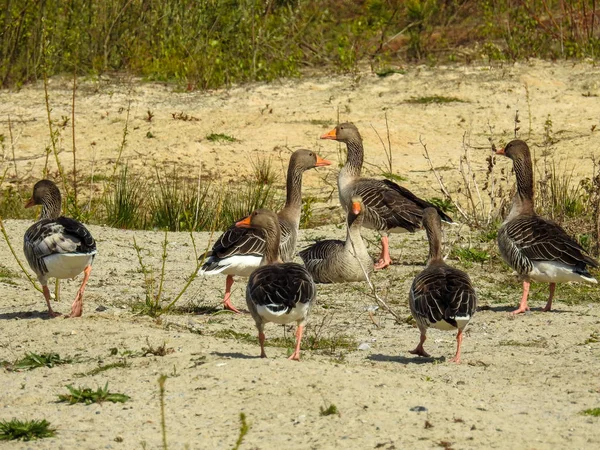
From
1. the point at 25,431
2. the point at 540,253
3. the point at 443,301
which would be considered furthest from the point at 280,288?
the point at 540,253

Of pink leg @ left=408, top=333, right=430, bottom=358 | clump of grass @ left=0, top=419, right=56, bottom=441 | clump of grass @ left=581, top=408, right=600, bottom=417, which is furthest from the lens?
pink leg @ left=408, top=333, right=430, bottom=358

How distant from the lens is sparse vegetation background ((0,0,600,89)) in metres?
21.1

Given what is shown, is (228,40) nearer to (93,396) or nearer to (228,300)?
(228,300)

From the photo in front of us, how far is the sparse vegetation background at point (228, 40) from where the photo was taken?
21109mm

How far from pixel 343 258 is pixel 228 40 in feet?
36.4

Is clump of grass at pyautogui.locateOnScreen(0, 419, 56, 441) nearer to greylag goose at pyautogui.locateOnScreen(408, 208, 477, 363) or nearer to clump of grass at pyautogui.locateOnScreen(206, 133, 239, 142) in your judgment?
greylag goose at pyautogui.locateOnScreen(408, 208, 477, 363)

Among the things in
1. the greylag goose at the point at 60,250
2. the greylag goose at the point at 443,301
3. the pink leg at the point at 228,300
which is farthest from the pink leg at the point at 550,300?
the greylag goose at the point at 60,250

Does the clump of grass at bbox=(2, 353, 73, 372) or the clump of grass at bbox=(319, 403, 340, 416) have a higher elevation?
the clump of grass at bbox=(2, 353, 73, 372)

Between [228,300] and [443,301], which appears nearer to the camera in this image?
[443,301]

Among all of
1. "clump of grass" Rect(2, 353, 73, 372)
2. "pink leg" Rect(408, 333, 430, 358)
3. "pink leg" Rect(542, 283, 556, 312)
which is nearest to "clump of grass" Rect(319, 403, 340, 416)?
"pink leg" Rect(408, 333, 430, 358)

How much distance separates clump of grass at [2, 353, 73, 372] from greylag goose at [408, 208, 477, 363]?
2.54m

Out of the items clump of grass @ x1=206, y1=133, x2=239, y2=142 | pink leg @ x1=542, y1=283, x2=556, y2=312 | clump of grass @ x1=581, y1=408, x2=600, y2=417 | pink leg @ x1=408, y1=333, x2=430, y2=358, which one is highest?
clump of grass @ x1=206, y1=133, x2=239, y2=142

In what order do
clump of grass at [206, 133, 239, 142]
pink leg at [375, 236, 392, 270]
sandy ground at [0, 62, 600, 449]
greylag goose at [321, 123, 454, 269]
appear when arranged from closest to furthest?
sandy ground at [0, 62, 600, 449] → pink leg at [375, 236, 392, 270] → greylag goose at [321, 123, 454, 269] → clump of grass at [206, 133, 239, 142]

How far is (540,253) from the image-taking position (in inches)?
401
